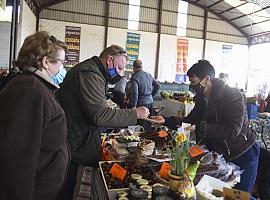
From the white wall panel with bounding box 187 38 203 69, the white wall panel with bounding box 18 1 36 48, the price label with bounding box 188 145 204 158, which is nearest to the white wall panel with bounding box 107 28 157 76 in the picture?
the white wall panel with bounding box 187 38 203 69

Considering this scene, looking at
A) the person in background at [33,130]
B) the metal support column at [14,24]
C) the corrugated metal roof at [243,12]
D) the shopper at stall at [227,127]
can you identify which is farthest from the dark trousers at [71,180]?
the corrugated metal roof at [243,12]

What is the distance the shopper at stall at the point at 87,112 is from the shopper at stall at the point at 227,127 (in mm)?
525

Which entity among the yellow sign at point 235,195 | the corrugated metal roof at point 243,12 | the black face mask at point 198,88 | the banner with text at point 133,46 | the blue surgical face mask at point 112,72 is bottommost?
the yellow sign at point 235,195

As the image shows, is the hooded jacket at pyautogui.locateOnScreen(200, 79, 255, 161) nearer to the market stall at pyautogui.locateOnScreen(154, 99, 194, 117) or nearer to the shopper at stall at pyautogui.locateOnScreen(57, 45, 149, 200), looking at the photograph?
the shopper at stall at pyautogui.locateOnScreen(57, 45, 149, 200)

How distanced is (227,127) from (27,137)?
136 cm

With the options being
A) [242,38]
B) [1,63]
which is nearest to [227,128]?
[1,63]

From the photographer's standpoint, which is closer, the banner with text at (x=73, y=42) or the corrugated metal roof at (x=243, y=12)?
the corrugated metal roof at (x=243, y=12)

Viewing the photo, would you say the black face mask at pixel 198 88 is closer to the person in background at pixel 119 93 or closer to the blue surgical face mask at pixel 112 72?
the blue surgical face mask at pixel 112 72

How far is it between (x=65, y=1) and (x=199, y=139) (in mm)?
11317

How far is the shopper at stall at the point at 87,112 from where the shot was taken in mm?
1737

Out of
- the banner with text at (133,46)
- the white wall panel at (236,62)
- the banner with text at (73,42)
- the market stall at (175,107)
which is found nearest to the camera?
the market stall at (175,107)

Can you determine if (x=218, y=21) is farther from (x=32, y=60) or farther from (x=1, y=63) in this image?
(x=32, y=60)

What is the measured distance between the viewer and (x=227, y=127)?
6.43ft

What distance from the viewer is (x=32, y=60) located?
4.24ft
